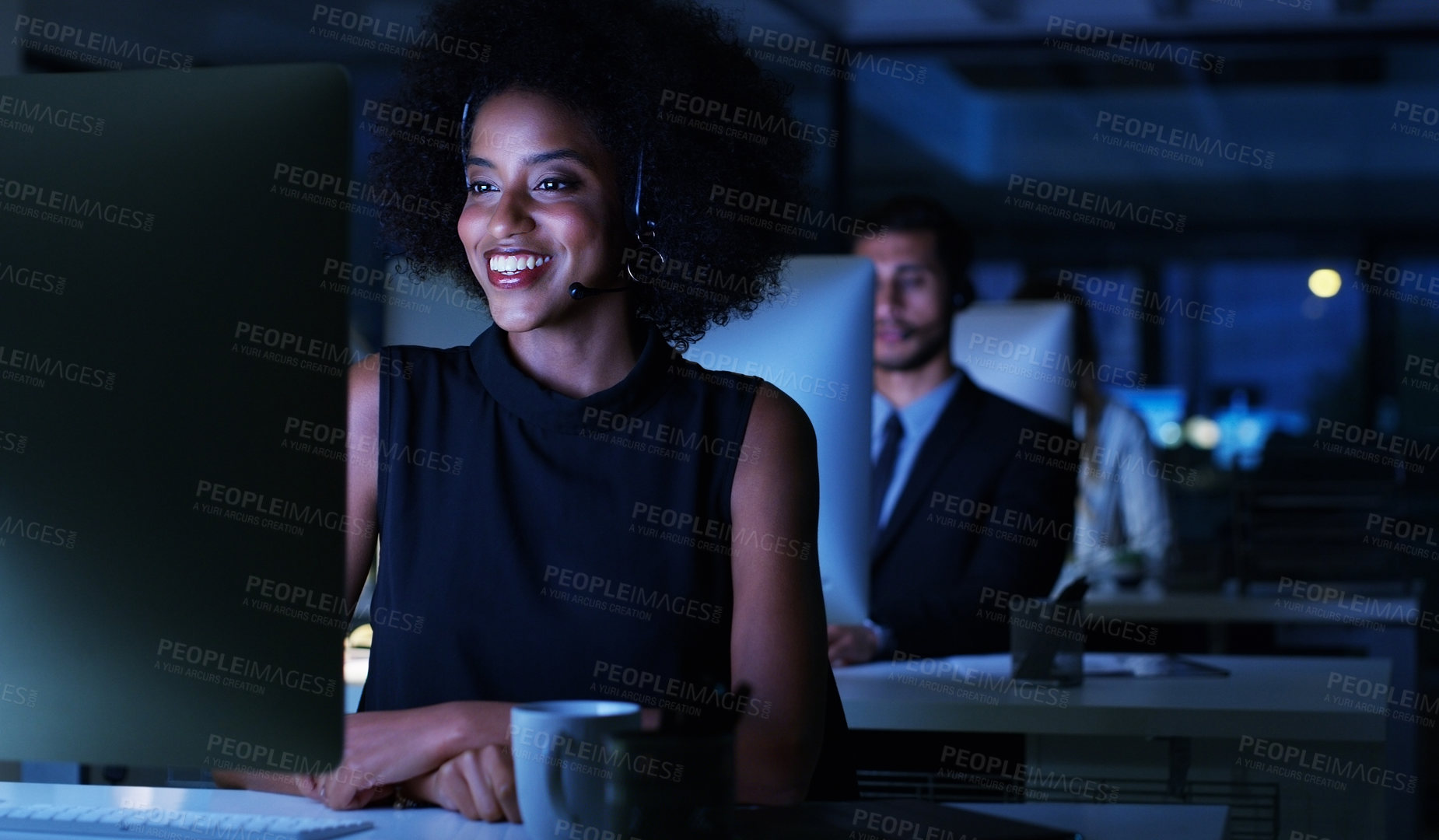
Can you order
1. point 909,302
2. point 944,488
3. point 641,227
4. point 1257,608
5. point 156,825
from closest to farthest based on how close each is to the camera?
1. point 156,825
2. point 641,227
3. point 944,488
4. point 909,302
5. point 1257,608

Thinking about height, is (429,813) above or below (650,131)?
below

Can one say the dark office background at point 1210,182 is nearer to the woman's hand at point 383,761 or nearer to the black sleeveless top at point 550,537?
the black sleeveless top at point 550,537

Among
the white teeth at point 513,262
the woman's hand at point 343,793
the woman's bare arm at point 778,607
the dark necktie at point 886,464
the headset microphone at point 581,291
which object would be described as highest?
the white teeth at point 513,262

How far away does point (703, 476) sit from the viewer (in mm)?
1524

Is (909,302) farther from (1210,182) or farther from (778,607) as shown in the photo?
(1210,182)

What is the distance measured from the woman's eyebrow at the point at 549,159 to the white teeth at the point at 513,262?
11cm

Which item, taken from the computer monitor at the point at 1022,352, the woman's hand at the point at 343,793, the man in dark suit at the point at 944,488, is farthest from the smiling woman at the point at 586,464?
the computer monitor at the point at 1022,352

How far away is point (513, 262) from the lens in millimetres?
1517

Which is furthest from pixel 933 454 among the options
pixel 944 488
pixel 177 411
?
pixel 177 411

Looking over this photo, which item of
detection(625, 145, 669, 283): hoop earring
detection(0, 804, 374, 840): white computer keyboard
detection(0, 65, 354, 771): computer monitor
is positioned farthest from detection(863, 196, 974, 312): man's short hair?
detection(0, 65, 354, 771): computer monitor

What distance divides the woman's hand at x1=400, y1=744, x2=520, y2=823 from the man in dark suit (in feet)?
4.22

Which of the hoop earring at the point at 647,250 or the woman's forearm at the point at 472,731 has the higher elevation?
the hoop earring at the point at 647,250

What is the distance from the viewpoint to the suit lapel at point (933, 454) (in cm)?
265

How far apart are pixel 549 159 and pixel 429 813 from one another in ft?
2.31
